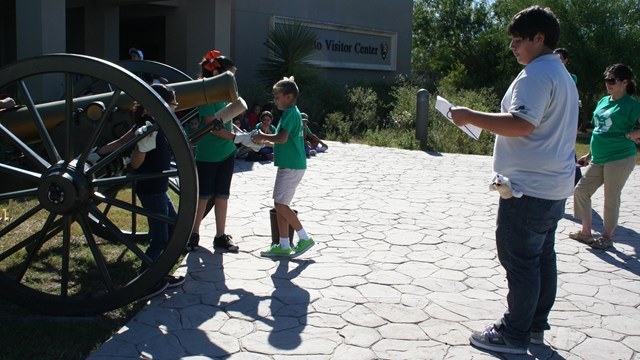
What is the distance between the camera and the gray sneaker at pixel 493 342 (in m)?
3.80

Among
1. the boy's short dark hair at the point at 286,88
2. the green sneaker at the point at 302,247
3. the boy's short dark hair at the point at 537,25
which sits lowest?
the green sneaker at the point at 302,247

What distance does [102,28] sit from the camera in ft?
53.9

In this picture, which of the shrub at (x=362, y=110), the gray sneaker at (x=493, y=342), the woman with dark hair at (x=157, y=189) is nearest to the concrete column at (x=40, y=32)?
the shrub at (x=362, y=110)

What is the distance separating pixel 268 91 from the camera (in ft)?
54.9

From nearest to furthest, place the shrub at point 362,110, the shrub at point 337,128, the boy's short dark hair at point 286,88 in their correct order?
the boy's short dark hair at point 286,88 → the shrub at point 337,128 → the shrub at point 362,110

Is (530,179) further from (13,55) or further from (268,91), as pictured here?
(13,55)

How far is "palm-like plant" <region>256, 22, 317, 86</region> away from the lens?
17.2m

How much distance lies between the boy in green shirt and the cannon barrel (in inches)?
25.3

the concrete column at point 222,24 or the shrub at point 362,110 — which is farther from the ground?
the concrete column at point 222,24

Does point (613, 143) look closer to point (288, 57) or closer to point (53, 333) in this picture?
point (53, 333)

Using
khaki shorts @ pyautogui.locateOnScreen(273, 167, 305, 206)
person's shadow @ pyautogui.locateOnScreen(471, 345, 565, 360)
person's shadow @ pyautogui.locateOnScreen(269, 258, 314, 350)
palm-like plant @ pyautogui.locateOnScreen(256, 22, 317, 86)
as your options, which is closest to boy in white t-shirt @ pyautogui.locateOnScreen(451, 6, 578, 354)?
person's shadow @ pyautogui.locateOnScreen(471, 345, 565, 360)

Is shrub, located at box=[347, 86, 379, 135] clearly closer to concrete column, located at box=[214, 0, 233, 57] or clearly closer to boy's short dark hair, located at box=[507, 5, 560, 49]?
concrete column, located at box=[214, 0, 233, 57]

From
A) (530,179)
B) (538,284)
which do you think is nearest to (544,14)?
(530,179)

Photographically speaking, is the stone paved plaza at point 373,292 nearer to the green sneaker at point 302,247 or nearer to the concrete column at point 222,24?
the green sneaker at point 302,247
